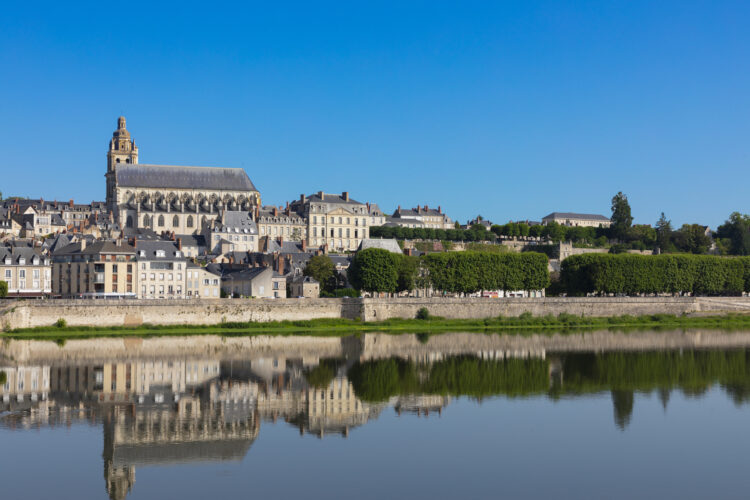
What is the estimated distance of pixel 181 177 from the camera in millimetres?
90625

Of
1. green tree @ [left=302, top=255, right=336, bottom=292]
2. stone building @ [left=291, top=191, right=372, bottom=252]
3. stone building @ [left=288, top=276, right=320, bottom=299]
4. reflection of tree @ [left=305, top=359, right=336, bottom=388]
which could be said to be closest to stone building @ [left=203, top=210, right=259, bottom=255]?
stone building @ [left=291, top=191, right=372, bottom=252]

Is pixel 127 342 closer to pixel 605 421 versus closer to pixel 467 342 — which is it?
pixel 467 342

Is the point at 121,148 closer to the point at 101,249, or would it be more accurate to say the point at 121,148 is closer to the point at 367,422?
the point at 101,249

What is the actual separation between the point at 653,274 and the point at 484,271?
11.8 m

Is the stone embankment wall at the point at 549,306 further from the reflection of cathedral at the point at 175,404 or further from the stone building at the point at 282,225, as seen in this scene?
the stone building at the point at 282,225

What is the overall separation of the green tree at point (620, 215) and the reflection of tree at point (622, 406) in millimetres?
73452

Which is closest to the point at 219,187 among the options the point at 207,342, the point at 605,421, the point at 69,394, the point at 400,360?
the point at 207,342

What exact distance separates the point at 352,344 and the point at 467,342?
17.7 feet

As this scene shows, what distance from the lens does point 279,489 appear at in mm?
17766

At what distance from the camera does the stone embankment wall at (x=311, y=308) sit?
43875 millimetres

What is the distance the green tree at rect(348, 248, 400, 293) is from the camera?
2142 inches

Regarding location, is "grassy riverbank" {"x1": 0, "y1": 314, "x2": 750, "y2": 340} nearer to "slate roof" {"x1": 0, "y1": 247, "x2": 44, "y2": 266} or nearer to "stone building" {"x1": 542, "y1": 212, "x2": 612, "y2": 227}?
"slate roof" {"x1": 0, "y1": 247, "x2": 44, "y2": 266}

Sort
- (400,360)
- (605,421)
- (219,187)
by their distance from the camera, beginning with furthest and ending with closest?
(219,187)
(400,360)
(605,421)

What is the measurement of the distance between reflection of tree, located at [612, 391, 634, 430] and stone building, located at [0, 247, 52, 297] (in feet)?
108
